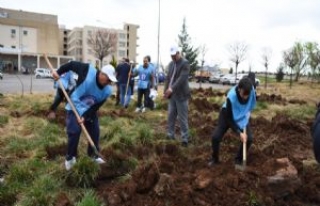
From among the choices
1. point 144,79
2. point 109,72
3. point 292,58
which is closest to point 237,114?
point 109,72

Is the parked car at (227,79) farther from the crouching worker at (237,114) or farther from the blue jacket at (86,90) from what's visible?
the blue jacket at (86,90)

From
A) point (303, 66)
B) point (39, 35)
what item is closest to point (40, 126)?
point (303, 66)

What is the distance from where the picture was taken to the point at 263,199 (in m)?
4.80

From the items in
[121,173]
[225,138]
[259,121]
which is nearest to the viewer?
[121,173]

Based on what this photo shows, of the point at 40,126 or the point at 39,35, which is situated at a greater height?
the point at 39,35

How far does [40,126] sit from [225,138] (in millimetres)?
3644

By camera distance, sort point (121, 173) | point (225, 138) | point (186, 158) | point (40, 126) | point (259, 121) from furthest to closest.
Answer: point (259, 121), point (40, 126), point (225, 138), point (186, 158), point (121, 173)

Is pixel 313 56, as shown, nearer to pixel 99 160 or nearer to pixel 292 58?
pixel 292 58

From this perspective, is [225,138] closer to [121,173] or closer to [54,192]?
[121,173]

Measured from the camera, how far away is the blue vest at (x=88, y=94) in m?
5.70

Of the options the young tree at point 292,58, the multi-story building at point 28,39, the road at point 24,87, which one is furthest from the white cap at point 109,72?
the multi-story building at point 28,39

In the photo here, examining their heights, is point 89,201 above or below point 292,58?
below

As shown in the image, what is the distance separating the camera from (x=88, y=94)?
19.0 feet

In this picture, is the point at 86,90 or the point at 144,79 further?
the point at 144,79
